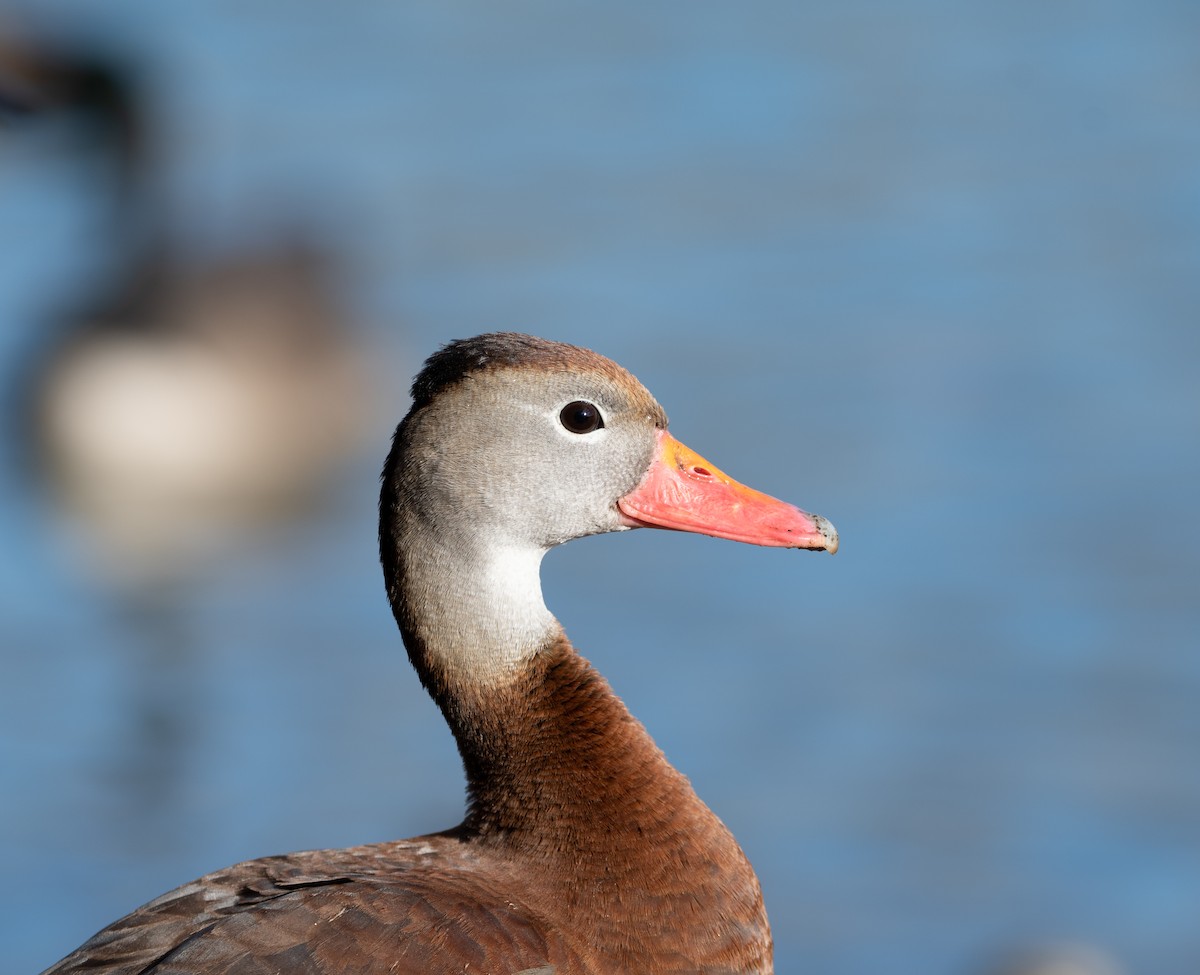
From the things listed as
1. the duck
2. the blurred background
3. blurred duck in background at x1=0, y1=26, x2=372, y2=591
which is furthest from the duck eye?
blurred duck in background at x1=0, y1=26, x2=372, y2=591

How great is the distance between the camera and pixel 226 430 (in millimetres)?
9664

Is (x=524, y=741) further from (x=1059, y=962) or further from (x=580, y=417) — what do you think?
(x=1059, y=962)

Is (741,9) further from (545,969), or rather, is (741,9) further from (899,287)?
(545,969)

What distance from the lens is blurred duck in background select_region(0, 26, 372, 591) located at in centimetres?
905

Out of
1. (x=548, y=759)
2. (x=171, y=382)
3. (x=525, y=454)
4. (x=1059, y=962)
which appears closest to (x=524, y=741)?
(x=548, y=759)

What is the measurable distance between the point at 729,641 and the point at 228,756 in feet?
6.28

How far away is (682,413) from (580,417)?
4494mm

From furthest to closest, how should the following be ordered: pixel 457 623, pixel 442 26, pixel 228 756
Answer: pixel 442 26 < pixel 228 756 < pixel 457 623

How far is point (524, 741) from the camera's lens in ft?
12.0

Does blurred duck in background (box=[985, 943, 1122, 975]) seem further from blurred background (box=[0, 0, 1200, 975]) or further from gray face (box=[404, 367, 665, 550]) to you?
gray face (box=[404, 367, 665, 550])

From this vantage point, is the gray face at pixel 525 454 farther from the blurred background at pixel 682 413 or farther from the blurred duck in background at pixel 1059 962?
the blurred duck in background at pixel 1059 962

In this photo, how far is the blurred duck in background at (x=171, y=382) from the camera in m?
9.05

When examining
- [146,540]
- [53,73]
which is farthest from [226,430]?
[53,73]

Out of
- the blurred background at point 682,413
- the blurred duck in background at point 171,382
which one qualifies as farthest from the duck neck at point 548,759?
the blurred duck in background at point 171,382
